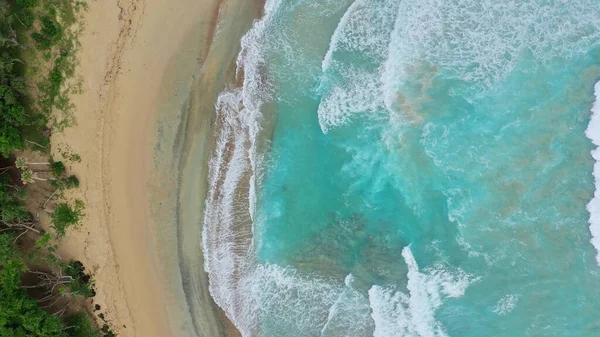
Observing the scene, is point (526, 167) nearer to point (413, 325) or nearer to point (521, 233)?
point (521, 233)

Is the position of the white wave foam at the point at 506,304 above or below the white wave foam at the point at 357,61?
below

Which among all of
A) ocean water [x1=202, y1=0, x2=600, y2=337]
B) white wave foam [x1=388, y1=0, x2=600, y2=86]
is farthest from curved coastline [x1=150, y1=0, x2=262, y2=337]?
white wave foam [x1=388, y1=0, x2=600, y2=86]

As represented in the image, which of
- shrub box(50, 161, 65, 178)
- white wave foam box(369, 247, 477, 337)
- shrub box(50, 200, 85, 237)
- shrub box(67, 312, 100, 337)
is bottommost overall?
white wave foam box(369, 247, 477, 337)

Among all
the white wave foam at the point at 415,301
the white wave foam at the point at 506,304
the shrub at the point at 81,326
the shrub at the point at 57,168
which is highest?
the shrub at the point at 57,168

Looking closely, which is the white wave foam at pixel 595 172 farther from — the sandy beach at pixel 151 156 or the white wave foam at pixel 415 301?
the sandy beach at pixel 151 156

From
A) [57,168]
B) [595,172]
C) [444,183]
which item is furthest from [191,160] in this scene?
[595,172]

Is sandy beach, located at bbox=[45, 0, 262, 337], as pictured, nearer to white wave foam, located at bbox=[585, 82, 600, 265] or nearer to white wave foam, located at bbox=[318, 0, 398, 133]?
white wave foam, located at bbox=[318, 0, 398, 133]

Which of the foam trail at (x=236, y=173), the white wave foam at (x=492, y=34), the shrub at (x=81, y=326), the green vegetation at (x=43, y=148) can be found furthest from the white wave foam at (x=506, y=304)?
the shrub at (x=81, y=326)
